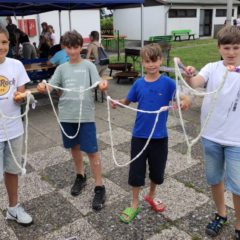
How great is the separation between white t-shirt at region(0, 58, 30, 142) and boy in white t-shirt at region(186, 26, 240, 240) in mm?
1329

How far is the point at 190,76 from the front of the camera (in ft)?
7.80

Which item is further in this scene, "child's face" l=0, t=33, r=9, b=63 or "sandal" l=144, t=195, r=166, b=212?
"sandal" l=144, t=195, r=166, b=212

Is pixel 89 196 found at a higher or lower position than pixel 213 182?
lower

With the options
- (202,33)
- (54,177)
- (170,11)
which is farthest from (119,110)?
(202,33)

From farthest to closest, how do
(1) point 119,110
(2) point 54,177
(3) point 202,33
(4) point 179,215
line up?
(3) point 202,33
(1) point 119,110
(2) point 54,177
(4) point 179,215

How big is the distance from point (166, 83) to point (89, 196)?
1.51 metres

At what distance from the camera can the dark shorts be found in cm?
270

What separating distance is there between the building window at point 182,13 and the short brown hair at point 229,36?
23.5m

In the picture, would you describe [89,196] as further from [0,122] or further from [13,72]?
[13,72]

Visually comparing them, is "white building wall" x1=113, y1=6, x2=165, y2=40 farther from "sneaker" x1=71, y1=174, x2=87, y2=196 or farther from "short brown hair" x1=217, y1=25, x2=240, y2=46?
"short brown hair" x1=217, y1=25, x2=240, y2=46

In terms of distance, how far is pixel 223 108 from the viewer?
233 cm

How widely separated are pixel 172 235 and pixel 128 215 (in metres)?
0.42

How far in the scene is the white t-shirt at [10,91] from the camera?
250 centimetres

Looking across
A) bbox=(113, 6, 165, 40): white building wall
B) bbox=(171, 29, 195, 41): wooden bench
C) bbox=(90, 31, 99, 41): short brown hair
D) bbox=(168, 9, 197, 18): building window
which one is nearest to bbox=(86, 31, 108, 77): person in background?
bbox=(90, 31, 99, 41): short brown hair
